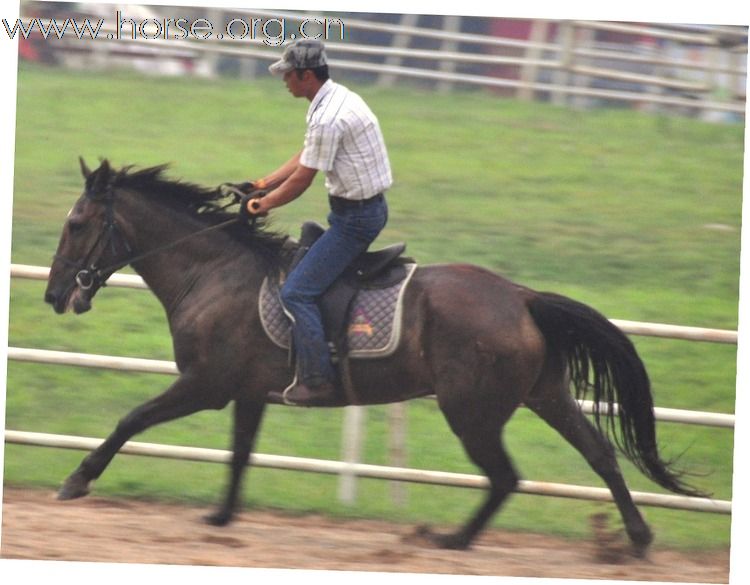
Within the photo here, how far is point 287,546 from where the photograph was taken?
20.7ft

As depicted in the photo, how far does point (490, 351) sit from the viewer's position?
6055 mm

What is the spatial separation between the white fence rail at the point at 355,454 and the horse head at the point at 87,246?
48 centimetres

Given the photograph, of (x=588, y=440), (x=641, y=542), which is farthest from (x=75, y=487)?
(x=641, y=542)

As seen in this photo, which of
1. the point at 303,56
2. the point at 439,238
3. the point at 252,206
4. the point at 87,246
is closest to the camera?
the point at 303,56

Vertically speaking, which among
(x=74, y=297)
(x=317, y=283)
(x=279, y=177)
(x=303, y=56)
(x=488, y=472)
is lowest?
(x=488, y=472)

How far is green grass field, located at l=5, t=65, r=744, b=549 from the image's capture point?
23.8 feet

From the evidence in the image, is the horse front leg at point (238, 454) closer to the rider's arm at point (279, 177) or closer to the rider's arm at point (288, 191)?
the rider's arm at point (288, 191)

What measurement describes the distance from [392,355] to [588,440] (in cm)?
114

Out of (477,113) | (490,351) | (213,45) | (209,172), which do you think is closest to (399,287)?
(490,351)

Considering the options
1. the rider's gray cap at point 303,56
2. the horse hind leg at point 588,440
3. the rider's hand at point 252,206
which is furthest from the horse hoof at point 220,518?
the rider's gray cap at point 303,56

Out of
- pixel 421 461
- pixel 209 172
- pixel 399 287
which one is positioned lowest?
pixel 421 461

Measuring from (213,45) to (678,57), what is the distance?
5277 millimetres

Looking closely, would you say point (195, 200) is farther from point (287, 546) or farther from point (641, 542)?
point (641, 542)

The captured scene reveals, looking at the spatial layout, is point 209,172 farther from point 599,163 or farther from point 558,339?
point 558,339
